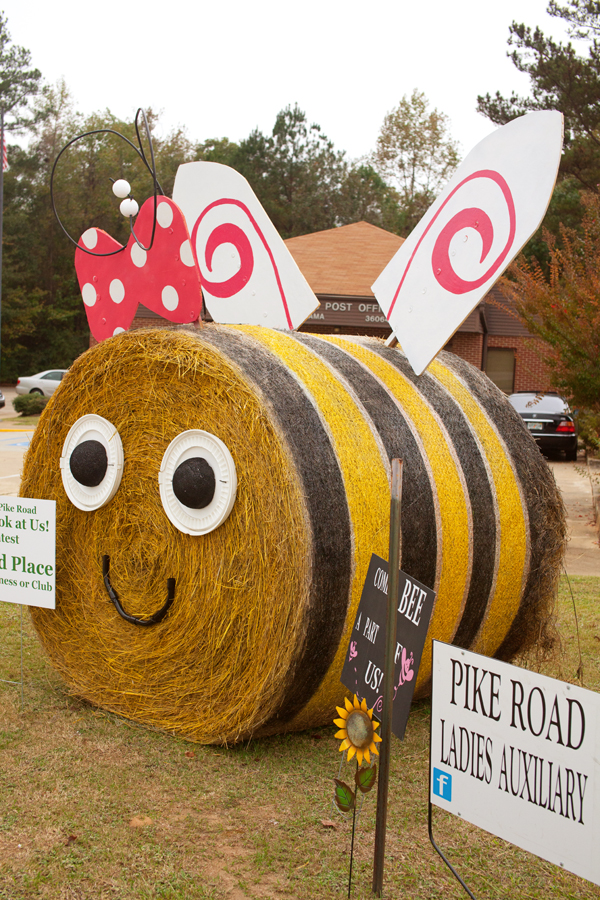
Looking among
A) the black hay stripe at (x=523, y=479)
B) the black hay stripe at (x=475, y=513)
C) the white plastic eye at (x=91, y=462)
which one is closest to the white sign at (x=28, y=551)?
the white plastic eye at (x=91, y=462)

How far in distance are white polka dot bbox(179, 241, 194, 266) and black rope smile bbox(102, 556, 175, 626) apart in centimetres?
143

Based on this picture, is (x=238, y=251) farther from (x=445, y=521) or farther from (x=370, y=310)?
(x=370, y=310)

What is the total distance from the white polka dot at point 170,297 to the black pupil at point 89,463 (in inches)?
28.2

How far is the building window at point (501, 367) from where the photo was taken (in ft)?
77.0

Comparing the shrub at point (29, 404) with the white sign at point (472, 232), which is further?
the shrub at point (29, 404)

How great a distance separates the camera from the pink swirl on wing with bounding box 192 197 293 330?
4.83 meters

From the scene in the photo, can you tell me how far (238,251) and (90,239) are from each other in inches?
38.2

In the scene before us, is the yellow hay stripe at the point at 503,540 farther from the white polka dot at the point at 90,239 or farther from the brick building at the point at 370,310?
A: the brick building at the point at 370,310

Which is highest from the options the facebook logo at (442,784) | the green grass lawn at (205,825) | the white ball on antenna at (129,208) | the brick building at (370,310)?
the brick building at (370,310)

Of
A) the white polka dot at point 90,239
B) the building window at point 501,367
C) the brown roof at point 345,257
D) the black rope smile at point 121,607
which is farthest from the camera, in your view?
the building window at point 501,367

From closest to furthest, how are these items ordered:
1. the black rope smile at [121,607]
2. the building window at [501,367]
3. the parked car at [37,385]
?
the black rope smile at [121,607]
the building window at [501,367]
the parked car at [37,385]

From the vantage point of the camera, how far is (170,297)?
3881mm

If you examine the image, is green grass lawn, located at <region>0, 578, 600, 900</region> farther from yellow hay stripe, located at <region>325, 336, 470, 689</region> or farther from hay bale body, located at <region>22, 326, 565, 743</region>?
yellow hay stripe, located at <region>325, 336, 470, 689</region>

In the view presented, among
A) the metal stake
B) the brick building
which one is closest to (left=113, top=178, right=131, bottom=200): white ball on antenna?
the metal stake
